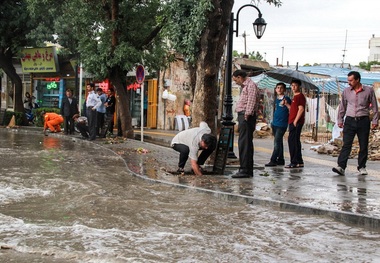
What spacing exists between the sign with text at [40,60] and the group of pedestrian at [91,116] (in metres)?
10.6

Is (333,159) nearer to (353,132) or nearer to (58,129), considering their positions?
(353,132)

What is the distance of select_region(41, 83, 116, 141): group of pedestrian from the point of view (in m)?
18.6

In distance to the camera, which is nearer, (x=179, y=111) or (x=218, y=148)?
(x=218, y=148)

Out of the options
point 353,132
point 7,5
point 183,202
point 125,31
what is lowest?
point 183,202

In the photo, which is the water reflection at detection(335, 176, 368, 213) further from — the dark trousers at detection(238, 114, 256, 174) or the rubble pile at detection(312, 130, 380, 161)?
the rubble pile at detection(312, 130, 380, 161)

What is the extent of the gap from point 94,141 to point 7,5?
36.5 feet

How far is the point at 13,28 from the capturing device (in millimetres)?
25875

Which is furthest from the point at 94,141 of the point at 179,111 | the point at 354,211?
the point at 354,211

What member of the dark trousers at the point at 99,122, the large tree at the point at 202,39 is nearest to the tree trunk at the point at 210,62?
the large tree at the point at 202,39

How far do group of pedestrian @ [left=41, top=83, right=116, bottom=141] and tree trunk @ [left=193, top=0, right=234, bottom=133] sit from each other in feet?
25.7

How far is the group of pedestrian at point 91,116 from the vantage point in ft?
61.0

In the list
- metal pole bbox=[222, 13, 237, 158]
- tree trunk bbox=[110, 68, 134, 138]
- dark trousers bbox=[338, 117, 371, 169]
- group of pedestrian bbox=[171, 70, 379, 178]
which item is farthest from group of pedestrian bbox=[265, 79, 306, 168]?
tree trunk bbox=[110, 68, 134, 138]

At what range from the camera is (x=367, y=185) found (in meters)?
8.79

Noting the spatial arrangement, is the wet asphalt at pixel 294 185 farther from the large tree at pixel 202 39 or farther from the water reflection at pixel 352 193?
the large tree at pixel 202 39
